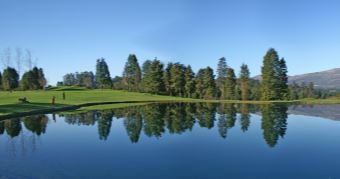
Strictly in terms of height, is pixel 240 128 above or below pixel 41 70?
below

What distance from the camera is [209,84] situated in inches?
3885

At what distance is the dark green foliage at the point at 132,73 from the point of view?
118312 millimetres

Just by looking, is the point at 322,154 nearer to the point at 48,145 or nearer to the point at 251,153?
the point at 251,153

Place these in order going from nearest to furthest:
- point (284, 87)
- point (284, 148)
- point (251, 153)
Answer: point (251, 153), point (284, 148), point (284, 87)

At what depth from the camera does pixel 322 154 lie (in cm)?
1798

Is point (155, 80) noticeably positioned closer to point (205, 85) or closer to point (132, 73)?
point (205, 85)

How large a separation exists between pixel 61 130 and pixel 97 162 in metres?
13.6

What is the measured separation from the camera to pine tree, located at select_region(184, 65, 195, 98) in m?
102

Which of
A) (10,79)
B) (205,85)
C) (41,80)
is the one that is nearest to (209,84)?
(205,85)

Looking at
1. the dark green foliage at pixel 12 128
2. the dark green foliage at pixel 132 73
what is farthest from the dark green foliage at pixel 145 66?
the dark green foliage at pixel 12 128

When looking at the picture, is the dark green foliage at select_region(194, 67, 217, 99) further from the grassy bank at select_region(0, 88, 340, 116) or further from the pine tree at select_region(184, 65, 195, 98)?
the grassy bank at select_region(0, 88, 340, 116)

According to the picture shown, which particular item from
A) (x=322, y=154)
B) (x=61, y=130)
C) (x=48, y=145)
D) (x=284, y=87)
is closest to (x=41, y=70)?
(x=284, y=87)

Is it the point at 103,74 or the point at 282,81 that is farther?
the point at 103,74

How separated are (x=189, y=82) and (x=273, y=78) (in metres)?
24.3
